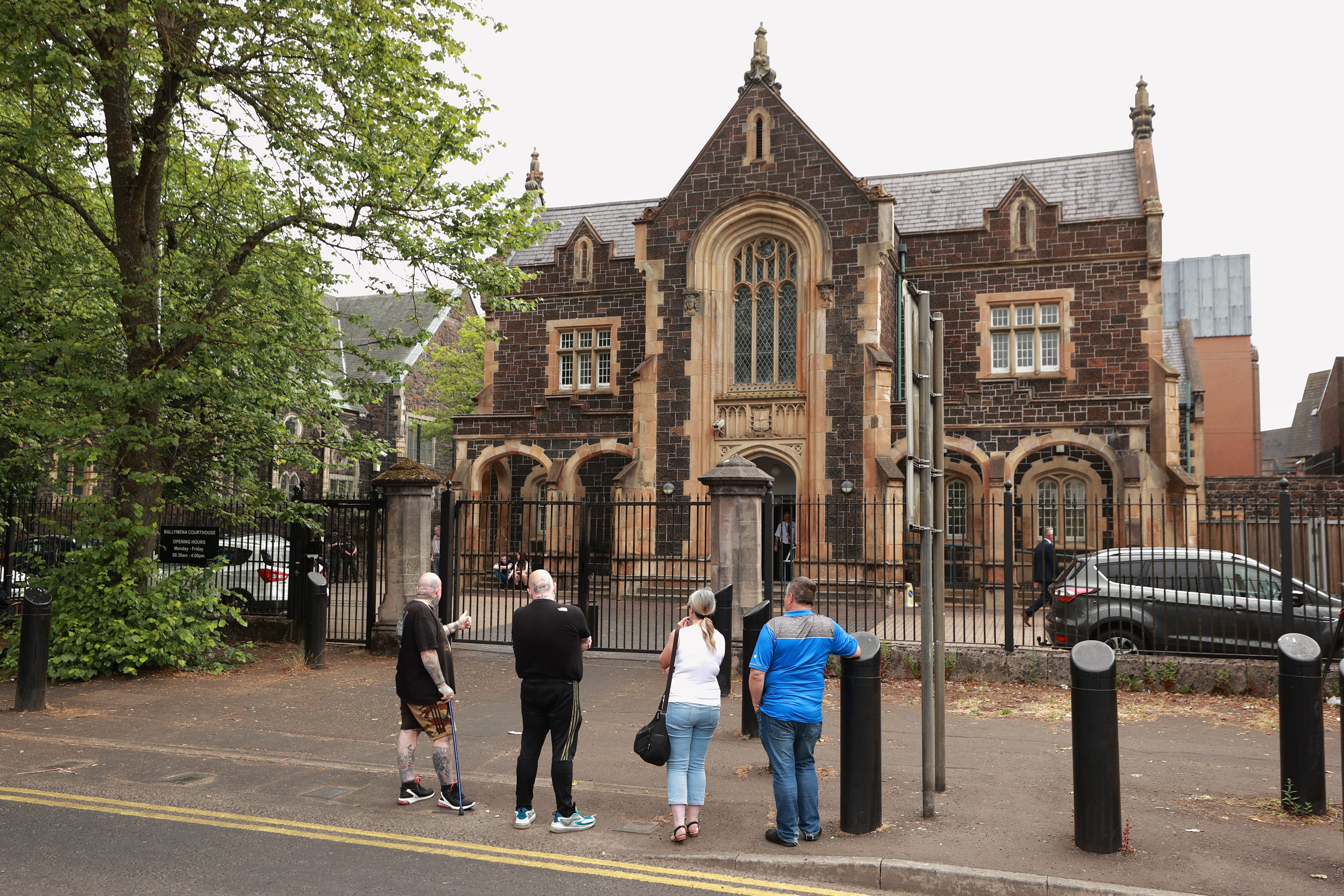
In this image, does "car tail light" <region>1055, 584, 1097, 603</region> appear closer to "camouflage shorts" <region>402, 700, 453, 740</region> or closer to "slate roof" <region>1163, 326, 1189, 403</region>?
"camouflage shorts" <region>402, 700, 453, 740</region>

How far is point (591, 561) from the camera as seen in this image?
2564cm

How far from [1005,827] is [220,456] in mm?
10970

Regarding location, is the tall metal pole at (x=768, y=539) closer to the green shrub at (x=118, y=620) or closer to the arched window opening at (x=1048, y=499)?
the green shrub at (x=118, y=620)

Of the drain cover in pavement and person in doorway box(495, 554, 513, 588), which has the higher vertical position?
person in doorway box(495, 554, 513, 588)

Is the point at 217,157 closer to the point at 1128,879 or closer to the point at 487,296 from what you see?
the point at 487,296

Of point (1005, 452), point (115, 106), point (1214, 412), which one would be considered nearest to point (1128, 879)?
point (115, 106)

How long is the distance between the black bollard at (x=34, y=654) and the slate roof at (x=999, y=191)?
1532cm

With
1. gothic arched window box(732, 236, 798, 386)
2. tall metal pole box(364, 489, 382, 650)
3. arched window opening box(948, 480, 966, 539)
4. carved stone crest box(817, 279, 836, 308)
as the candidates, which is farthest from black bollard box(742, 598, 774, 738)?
arched window opening box(948, 480, 966, 539)

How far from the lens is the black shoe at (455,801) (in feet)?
21.0

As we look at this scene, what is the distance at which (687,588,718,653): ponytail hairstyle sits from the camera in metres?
5.97

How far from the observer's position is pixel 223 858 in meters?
5.47

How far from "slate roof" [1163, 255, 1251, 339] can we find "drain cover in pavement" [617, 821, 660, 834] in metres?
43.5

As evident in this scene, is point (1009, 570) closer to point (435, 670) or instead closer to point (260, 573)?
point (435, 670)

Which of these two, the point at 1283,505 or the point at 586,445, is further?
the point at 586,445
